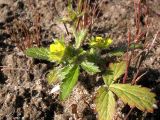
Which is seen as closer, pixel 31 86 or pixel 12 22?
pixel 31 86

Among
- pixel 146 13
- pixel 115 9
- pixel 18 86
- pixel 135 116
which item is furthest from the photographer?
pixel 115 9

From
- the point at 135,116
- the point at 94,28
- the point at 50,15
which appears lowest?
the point at 135,116

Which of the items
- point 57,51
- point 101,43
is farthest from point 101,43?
point 57,51

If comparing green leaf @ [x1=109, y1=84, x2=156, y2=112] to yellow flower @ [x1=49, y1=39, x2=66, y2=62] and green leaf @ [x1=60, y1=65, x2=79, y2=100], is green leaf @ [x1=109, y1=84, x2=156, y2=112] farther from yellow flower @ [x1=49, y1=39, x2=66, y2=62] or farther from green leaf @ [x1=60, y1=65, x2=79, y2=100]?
yellow flower @ [x1=49, y1=39, x2=66, y2=62]

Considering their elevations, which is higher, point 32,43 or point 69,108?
point 32,43

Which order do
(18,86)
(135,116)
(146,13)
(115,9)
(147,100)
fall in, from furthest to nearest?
1. (115,9)
2. (146,13)
3. (18,86)
4. (135,116)
5. (147,100)

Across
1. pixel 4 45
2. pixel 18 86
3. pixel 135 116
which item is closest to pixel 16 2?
pixel 4 45

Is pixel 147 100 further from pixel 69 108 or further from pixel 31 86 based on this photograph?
pixel 31 86
